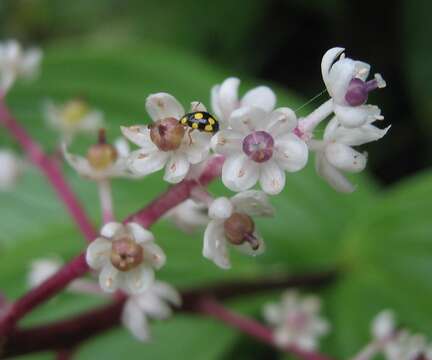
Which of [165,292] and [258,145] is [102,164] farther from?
[258,145]

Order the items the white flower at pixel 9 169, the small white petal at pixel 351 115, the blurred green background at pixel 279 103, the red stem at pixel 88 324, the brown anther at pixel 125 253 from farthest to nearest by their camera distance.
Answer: the blurred green background at pixel 279 103 < the white flower at pixel 9 169 < the red stem at pixel 88 324 < the brown anther at pixel 125 253 < the small white petal at pixel 351 115

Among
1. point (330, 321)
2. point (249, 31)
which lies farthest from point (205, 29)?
point (330, 321)

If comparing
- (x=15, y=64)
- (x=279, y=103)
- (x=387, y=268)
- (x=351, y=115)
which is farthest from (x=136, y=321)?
(x=279, y=103)

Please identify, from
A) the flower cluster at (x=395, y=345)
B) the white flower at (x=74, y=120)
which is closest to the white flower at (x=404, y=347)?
the flower cluster at (x=395, y=345)

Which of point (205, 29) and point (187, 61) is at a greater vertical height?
point (205, 29)

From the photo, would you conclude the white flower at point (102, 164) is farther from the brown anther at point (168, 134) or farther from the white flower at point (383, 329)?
the white flower at point (383, 329)

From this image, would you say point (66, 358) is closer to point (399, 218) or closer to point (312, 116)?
point (312, 116)
